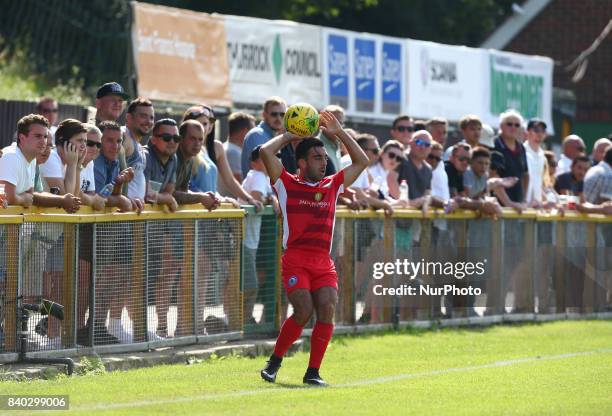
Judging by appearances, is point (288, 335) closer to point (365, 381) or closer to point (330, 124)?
point (365, 381)

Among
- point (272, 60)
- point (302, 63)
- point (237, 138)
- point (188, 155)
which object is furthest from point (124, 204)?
point (302, 63)

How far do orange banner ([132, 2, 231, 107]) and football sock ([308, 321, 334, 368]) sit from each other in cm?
863

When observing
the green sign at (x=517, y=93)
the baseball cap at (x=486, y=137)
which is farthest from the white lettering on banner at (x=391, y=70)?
the baseball cap at (x=486, y=137)

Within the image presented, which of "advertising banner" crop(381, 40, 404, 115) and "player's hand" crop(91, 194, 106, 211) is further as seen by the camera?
"advertising banner" crop(381, 40, 404, 115)

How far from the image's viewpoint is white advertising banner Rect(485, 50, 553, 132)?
29.8 m

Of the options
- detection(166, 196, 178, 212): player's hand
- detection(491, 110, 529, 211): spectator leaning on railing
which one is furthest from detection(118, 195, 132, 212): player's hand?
detection(491, 110, 529, 211): spectator leaning on railing

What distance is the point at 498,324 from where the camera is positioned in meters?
18.9

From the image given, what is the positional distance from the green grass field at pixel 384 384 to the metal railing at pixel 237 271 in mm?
586

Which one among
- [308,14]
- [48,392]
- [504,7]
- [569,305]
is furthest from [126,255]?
[504,7]

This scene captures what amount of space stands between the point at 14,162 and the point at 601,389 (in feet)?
17.1

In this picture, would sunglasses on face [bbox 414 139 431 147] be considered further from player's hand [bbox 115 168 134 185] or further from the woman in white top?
player's hand [bbox 115 168 134 185]

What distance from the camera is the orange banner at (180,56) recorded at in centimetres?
2066

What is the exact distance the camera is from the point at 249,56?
22.9 meters

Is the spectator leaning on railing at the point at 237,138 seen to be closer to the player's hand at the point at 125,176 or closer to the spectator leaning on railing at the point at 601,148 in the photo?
the player's hand at the point at 125,176
